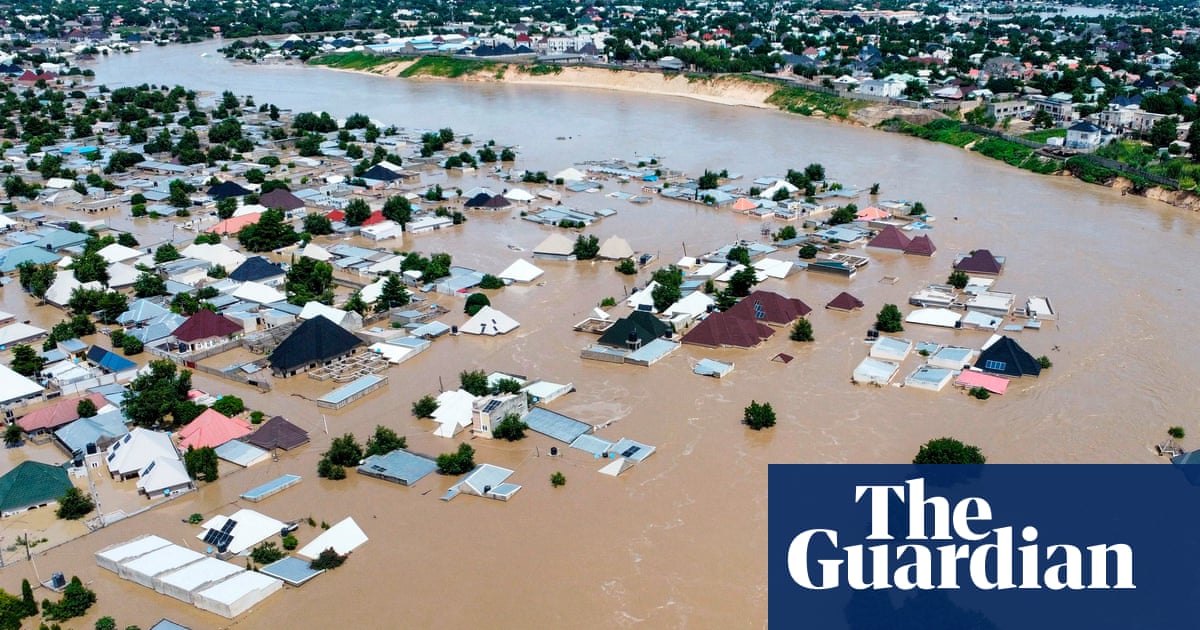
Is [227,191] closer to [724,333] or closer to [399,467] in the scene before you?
[724,333]

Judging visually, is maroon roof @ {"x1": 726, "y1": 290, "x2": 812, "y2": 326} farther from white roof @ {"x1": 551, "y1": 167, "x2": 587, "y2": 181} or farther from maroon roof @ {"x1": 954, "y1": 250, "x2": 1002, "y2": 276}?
white roof @ {"x1": 551, "y1": 167, "x2": 587, "y2": 181}

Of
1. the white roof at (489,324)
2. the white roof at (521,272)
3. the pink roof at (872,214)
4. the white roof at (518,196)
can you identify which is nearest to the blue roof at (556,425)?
the white roof at (489,324)

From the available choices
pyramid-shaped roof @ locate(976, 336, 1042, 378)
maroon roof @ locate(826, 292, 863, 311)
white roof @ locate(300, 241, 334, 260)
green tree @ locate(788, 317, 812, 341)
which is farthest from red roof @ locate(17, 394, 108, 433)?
pyramid-shaped roof @ locate(976, 336, 1042, 378)

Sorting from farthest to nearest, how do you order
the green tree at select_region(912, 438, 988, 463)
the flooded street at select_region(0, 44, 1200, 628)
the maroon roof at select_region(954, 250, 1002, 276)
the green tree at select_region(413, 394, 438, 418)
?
the maroon roof at select_region(954, 250, 1002, 276) < the green tree at select_region(413, 394, 438, 418) < the green tree at select_region(912, 438, 988, 463) < the flooded street at select_region(0, 44, 1200, 628)

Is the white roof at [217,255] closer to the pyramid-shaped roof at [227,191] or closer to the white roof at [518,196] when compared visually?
the pyramid-shaped roof at [227,191]

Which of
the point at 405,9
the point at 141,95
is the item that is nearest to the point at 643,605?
the point at 141,95

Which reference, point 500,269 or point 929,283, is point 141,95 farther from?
point 929,283
